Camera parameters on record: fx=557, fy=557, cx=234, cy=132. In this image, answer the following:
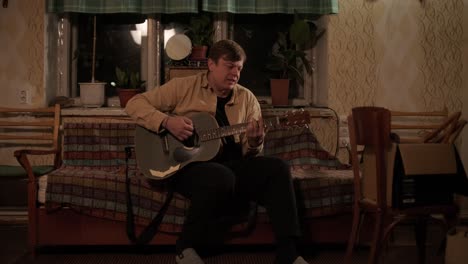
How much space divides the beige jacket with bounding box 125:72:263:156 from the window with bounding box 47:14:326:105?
1.23 meters

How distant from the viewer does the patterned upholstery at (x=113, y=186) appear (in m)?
2.76

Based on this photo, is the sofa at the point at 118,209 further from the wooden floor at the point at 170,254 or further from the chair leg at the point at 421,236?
the chair leg at the point at 421,236

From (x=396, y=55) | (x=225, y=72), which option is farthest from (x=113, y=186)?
(x=396, y=55)

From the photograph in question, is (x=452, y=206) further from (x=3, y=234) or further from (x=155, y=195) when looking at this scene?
(x=3, y=234)

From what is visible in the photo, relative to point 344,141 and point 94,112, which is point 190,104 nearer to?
point 94,112

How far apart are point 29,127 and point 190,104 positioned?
154 centimetres

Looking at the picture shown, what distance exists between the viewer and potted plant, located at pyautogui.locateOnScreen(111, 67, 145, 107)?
12.3 feet

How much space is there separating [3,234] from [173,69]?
144 cm

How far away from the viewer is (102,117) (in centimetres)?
368

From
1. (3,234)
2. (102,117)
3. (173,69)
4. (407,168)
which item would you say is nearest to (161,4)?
(173,69)

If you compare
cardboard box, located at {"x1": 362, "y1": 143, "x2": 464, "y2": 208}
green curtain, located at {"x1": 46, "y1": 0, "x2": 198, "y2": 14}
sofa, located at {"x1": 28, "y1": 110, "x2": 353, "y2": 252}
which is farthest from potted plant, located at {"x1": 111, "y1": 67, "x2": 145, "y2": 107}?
cardboard box, located at {"x1": 362, "y1": 143, "x2": 464, "y2": 208}

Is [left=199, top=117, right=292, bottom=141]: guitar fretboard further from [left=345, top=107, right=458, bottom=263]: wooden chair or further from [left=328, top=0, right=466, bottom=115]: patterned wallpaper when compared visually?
[left=328, top=0, right=466, bottom=115]: patterned wallpaper

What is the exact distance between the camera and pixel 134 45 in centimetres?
404

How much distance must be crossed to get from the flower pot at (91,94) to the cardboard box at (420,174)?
2220mm
